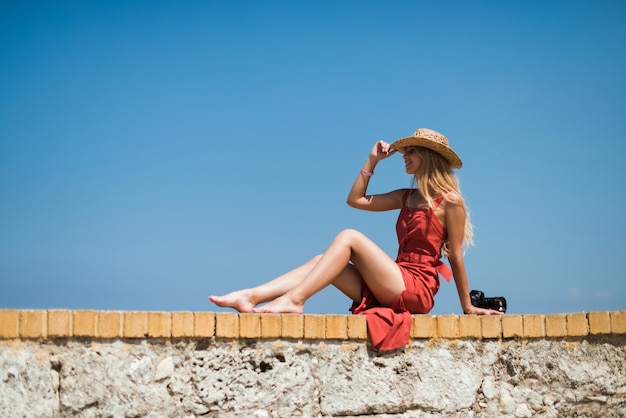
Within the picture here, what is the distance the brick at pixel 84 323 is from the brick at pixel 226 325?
2.37 feet

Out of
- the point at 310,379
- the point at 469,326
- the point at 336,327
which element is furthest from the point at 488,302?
the point at 310,379

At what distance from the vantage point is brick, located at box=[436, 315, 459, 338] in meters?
5.03

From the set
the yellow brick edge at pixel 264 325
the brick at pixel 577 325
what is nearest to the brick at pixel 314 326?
the yellow brick edge at pixel 264 325

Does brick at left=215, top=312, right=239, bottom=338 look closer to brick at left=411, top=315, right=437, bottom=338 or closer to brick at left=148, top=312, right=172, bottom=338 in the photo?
brick at left=148, top=312, right=172, bottom=338

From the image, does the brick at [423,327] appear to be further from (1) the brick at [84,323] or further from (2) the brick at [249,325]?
(1) the brick at [84,323]

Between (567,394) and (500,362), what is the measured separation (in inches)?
25.2

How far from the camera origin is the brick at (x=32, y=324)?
Answer: 422 centimetres

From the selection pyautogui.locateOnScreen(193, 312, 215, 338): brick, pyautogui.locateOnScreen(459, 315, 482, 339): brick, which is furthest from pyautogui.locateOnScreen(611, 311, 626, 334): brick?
pyautogui.locateOnScreen(193, 312, 215, 338): brick

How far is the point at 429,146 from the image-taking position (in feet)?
18.6

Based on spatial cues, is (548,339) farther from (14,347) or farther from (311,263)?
(14,347)

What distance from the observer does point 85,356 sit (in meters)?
4.28

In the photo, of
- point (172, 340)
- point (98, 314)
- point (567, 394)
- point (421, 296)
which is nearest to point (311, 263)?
point (421, 296)

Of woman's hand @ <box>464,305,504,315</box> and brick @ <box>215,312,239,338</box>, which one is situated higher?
woman's hand @ <box>464,305,504,315</box>

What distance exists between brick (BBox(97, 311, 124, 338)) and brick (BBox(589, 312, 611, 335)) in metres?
3.46
